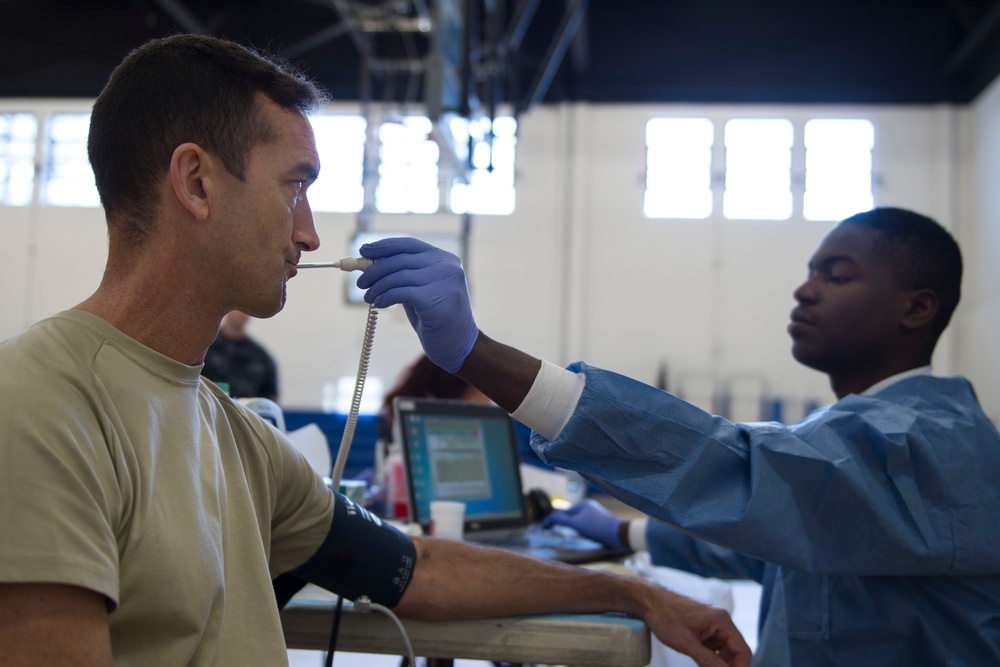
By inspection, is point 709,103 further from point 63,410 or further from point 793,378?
point 63,410

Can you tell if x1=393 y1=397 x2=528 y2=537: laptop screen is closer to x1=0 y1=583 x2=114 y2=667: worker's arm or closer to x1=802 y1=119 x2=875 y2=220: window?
x1=0 y1=583 x2=114 y2=667: worker's arm

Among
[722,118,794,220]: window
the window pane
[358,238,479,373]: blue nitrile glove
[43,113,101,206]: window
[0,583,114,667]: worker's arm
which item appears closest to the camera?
[0,583,114,667]: worker's arm

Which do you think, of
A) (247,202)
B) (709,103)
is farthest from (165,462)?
(709,103)

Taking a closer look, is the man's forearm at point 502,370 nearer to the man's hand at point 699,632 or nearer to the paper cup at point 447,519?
the man's hand at point 699,632

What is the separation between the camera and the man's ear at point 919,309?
173 cm

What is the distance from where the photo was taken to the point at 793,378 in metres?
7.44

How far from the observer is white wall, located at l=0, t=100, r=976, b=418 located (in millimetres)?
7562

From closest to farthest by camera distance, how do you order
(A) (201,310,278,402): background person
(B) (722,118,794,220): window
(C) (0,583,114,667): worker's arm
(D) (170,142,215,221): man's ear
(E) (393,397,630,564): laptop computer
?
(C) (0,583,114,667): worker's arm
(D) (170,142,215,221): man's ear
(E) (393,397,630,564): laptop computer
(A) (201,310,278,402): background person
(B) (722,118,794,220): window

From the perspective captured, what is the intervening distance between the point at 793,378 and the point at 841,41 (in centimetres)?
295

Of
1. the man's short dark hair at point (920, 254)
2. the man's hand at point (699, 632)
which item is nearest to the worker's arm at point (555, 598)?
the man's hand at point (699, 632)

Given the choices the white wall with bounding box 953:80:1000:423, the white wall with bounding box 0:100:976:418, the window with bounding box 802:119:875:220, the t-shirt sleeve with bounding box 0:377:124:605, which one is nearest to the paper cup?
the t-shirt sleeve with bounding box 0:377:124:605

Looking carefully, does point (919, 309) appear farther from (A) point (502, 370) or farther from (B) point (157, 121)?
(B) point (157, 121)

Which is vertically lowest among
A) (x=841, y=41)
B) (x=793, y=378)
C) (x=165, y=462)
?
(x=793, y=378)

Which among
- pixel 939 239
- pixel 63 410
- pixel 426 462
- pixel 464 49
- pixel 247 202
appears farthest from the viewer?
pixel 464 49
